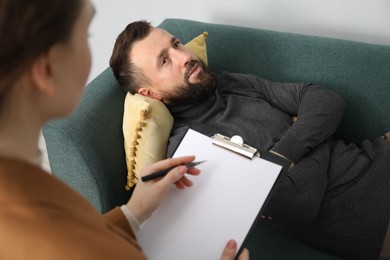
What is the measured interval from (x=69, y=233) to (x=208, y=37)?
129 cm

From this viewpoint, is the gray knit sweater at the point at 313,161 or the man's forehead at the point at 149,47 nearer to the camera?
the gray knit sweater at the point at 313,161

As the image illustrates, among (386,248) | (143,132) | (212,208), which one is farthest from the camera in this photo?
(143,132)

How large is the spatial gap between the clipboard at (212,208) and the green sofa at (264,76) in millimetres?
372

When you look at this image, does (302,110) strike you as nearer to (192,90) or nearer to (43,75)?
(192,90)

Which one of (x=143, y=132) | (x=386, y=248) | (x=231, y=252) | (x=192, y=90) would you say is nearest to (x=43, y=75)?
(x=231, y=252)

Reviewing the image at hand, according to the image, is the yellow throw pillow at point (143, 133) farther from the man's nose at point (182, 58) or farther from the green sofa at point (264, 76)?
the man's nose at point (182, 58)

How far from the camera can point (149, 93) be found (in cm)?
142

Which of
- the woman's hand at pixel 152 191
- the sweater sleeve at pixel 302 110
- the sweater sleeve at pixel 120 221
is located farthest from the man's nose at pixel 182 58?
the sweater sleeve at pixel 120 221

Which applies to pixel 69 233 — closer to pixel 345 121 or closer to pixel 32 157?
pixel 32 157

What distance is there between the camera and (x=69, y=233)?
0.54 metres

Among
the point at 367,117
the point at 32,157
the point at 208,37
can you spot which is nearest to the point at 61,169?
the point at 32,157

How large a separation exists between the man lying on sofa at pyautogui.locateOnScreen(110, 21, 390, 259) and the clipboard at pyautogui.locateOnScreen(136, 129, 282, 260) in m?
0.18

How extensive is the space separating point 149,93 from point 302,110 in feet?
1.91

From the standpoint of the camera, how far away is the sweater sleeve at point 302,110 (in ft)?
4.00
